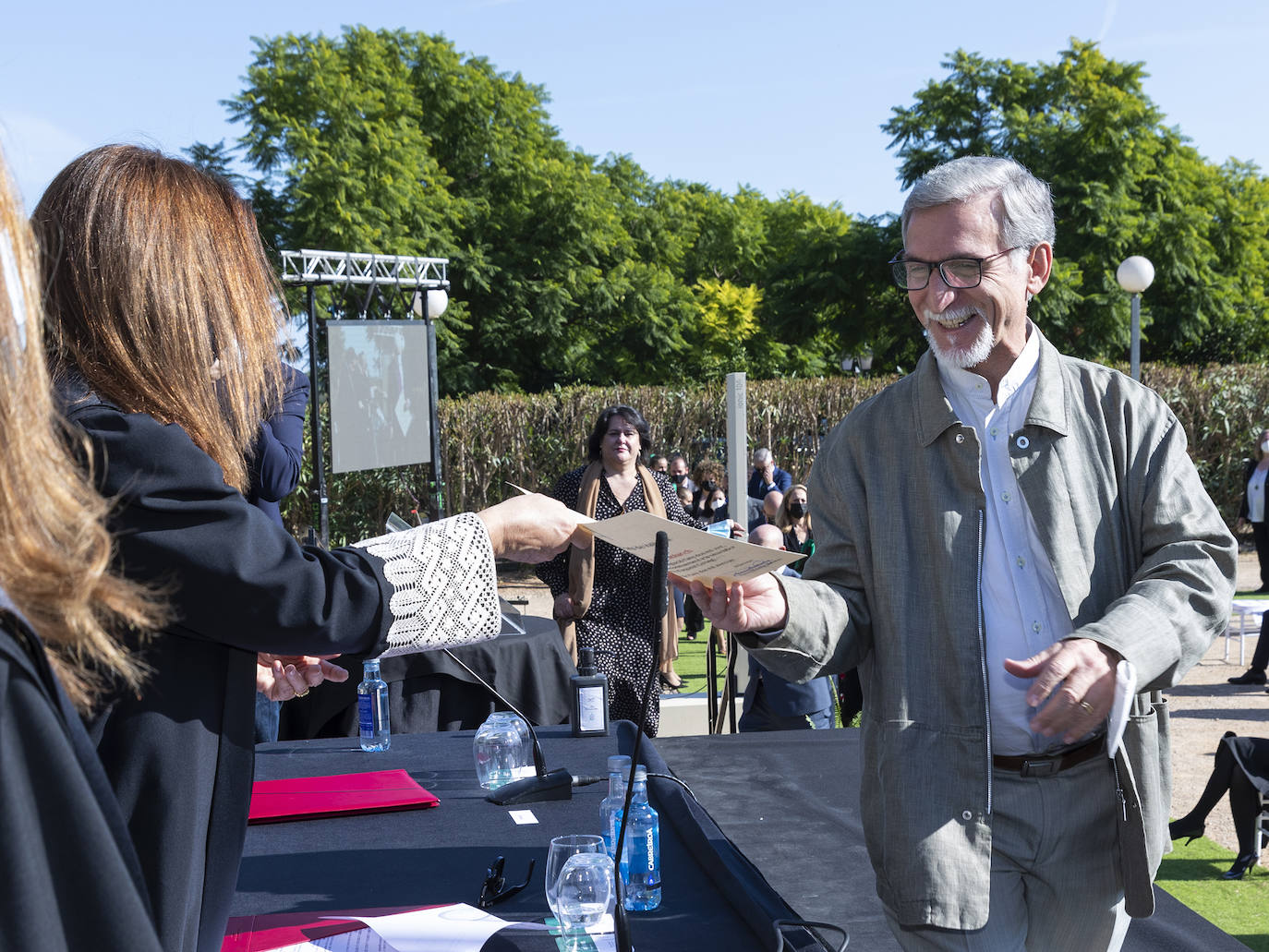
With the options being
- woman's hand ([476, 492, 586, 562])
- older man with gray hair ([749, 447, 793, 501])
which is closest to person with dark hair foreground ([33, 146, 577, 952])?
woman's hand ([476, 492, 586, 562])

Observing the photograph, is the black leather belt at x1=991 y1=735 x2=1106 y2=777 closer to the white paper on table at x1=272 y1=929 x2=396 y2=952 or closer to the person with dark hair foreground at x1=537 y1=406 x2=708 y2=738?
the white paper on table at x1=272 y1=929 x2=396 y2=952

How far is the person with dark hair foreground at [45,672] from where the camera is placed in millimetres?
693

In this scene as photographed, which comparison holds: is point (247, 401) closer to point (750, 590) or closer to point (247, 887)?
point (750, 590)

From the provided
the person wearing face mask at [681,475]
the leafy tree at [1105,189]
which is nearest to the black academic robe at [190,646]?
the person wearing face mask at [681,475]

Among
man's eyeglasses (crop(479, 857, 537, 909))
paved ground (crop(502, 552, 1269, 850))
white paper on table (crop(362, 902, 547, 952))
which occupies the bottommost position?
paved ground (crop(502, 552, 1269, 850))

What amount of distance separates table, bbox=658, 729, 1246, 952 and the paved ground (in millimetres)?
2867

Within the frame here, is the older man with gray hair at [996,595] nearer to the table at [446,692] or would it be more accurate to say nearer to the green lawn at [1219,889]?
the green lawn at [1219,889]

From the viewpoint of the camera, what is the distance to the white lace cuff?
1607 mm

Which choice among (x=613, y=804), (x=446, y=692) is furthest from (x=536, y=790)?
(x=446, y=692)

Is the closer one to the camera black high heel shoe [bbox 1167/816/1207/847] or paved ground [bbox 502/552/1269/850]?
black high heel shoe [bbox 1167/816/1207/847]

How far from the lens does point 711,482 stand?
13.0 m

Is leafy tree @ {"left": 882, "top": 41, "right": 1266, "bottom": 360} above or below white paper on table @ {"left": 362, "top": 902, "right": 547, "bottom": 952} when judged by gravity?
above

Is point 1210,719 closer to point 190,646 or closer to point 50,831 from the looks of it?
point 190,646

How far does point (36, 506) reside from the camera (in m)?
0.79
